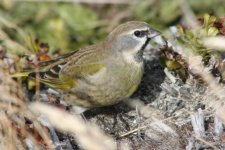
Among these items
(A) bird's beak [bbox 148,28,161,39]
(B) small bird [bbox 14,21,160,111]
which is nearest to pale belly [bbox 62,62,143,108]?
(B) small bird [bbox 14,21,160,111]

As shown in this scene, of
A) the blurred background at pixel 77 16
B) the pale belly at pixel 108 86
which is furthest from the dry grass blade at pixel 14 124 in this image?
the blurred background at pixel 77 16

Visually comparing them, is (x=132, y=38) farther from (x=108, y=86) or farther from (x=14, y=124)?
(x=14, y=124)

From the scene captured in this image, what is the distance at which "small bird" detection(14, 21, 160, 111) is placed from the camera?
4344 millimetres

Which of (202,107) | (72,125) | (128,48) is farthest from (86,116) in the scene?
(72,125)

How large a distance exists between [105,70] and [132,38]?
0.32 meters

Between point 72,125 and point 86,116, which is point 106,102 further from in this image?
point 72,125

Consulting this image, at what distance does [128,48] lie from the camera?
177 inches

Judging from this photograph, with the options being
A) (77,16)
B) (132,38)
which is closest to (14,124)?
(132,38)

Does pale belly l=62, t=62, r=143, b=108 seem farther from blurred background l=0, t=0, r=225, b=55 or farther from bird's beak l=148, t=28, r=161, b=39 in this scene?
blurred background l=0, t=0, r=225, b=55

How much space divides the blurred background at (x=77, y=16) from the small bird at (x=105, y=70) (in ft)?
7.35

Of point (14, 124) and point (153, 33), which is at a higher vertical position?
point (153, 33)

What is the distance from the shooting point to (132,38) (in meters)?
4.42

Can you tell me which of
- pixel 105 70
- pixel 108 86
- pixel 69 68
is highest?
pixel 69 68

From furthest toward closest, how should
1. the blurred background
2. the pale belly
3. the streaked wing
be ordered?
the blurred background, the streaked wing, the pale belly
